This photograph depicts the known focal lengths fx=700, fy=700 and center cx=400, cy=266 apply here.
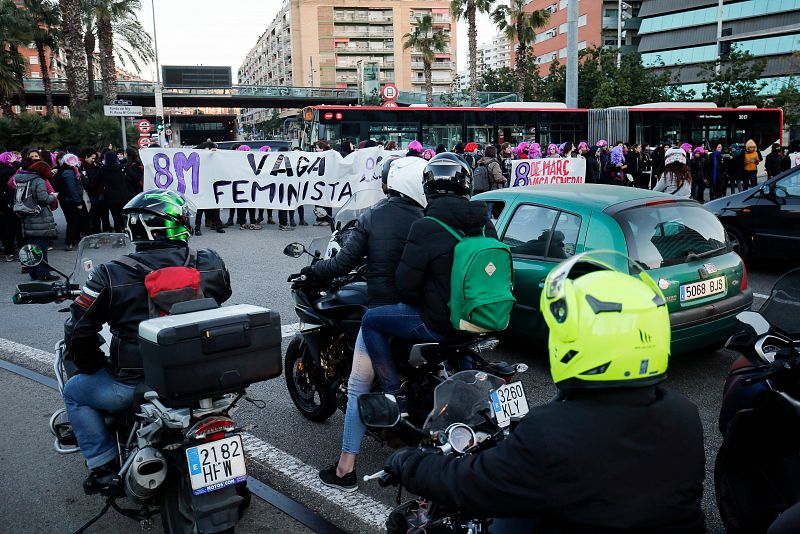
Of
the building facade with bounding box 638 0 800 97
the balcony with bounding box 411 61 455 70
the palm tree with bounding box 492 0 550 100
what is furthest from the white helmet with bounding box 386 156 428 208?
the balcony with bounding box 411 61 455 70

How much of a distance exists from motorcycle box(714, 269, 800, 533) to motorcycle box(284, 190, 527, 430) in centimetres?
120

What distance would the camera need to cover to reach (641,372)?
70.7 inches

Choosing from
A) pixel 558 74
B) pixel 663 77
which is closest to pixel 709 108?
pixel 663 77

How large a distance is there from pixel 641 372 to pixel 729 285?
4622 mm

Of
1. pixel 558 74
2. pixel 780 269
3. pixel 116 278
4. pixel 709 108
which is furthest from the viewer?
pixel 558 74

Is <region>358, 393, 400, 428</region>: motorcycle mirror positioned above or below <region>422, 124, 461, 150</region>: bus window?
below

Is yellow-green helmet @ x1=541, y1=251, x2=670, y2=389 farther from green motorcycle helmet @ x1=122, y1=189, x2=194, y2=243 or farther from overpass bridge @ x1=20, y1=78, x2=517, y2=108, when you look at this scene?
overpass bridge @ x1=20, y1=78, x2=517, y2=108

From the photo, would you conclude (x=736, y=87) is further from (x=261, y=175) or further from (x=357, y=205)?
(x=357, y=205)

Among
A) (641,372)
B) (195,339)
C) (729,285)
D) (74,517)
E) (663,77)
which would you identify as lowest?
(74,517)

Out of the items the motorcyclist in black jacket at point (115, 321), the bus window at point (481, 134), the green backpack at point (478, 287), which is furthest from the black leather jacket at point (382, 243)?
the bus window at point (481, 134)

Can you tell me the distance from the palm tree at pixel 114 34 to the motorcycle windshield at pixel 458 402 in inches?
1321

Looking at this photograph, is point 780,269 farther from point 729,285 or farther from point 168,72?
point 168,72

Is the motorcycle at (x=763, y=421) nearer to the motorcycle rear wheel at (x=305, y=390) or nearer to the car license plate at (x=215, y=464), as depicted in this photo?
the car license plate at (x=215, y=464)

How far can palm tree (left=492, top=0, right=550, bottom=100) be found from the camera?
44031 millimetres
